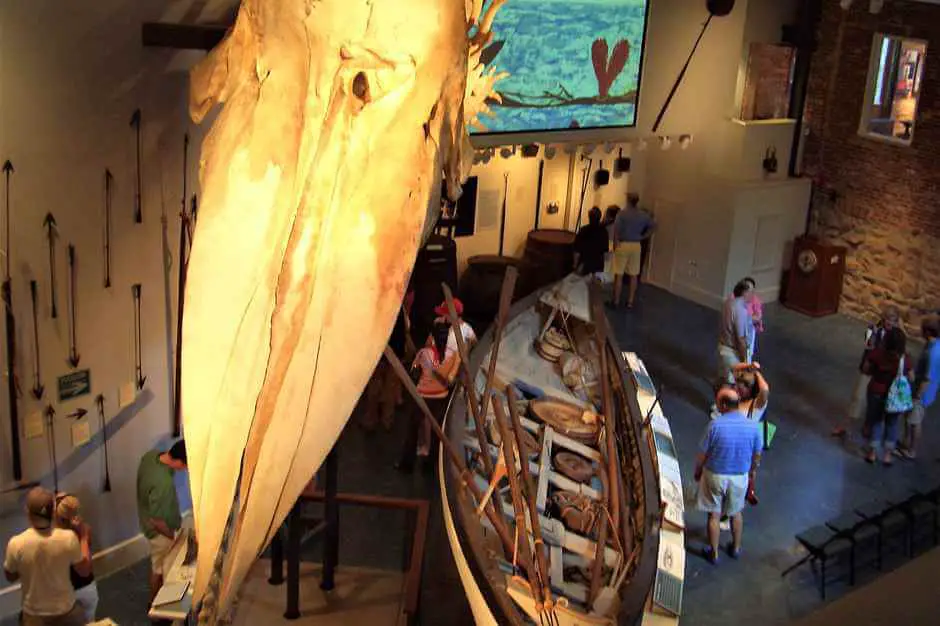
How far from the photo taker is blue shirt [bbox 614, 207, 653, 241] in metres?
12.2

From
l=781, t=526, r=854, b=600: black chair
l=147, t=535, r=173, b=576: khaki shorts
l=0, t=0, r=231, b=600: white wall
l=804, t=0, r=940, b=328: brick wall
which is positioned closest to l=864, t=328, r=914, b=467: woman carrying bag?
l=781, t=526, r=854, b=600: black chair

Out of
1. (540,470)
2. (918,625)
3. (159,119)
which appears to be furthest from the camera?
(540,470)

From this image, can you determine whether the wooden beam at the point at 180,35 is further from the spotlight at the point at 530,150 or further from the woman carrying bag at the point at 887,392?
the woman carrying bag at the point at 887,392

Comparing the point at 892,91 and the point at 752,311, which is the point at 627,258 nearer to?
the point at 752,311

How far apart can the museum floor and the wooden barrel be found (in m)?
0.85

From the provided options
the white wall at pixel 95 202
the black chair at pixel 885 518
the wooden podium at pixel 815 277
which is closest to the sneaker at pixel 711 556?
the black chair at pixel 885 518

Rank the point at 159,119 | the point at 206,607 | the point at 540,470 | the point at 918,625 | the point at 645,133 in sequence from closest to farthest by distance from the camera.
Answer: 1. the point at 918,625
2. the point at 206,607
3. the point at 159,119
4. the point at 540,470
5. the point at 645,133

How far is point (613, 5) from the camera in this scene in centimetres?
1098

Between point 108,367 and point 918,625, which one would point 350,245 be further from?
point 108,367

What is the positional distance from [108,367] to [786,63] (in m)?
9.44

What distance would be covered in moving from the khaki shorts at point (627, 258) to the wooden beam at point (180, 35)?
23.4 ft

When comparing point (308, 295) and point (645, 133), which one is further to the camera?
point (645, 133)

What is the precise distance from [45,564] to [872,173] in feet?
33.9

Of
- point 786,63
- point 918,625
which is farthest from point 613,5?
point 918,625
